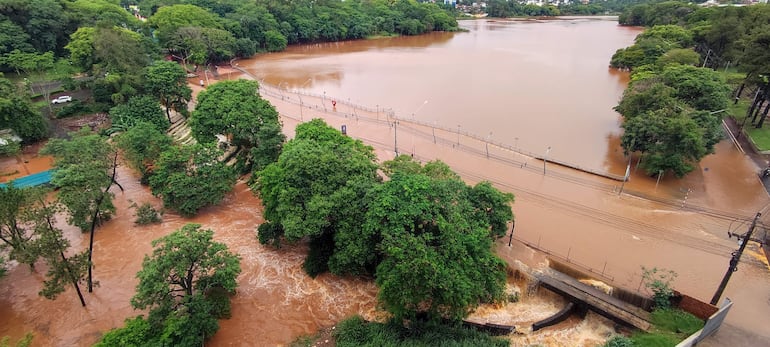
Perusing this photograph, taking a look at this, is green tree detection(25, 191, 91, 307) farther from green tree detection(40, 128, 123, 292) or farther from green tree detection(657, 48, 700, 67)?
green tree detection(657, 48, 700, 67)

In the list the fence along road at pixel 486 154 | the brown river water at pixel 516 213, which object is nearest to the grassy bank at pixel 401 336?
the brown river water at pixel 516 213

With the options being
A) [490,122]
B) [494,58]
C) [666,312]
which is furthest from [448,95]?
[666,312]

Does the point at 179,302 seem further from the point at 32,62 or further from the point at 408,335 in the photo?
the point at 32,62

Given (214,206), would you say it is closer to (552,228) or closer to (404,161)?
(404,161)

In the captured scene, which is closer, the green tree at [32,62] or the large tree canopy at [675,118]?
the large tree canopy at [675,118]

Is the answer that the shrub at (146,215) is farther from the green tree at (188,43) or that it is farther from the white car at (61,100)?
the green tree at (188,43)

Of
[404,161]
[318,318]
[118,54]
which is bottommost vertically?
[318,318]
